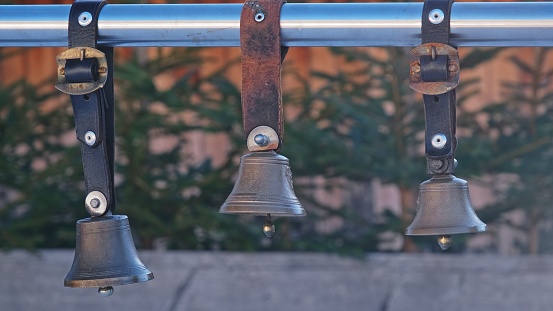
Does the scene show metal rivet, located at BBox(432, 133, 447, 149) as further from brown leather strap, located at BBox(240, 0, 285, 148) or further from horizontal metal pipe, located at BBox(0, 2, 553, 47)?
brown leather strap, located at BBox(240, 0, 285, 148)

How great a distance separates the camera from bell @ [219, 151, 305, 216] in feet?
5.82

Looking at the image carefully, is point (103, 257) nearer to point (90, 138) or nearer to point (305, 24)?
point (90, 138)

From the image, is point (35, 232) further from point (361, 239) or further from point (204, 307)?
point (361, 239)

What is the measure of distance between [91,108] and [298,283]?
245 centimetres

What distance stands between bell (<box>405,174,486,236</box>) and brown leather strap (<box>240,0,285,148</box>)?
318 millimetres

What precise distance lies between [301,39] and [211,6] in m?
0.18

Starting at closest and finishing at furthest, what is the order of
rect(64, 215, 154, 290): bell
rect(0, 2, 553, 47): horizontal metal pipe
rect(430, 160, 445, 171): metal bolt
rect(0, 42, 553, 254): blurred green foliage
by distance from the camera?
rect(0, 2, 553, 47): horizontal metal pipe
rect(430, 160, 445, 171): metal bolt
rect(64, 215, 154, 290): bell
rect(0, 42, 553, 254): blurred green foliage

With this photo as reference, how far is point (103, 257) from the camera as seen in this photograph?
1.85 meters

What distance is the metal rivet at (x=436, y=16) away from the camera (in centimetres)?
164

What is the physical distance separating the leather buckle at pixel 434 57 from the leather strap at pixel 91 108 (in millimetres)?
561

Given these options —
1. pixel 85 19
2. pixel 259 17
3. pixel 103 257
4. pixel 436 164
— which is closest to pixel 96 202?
pixel 103 257

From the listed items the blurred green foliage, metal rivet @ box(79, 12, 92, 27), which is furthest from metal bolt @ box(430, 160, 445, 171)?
the blurred green foliage

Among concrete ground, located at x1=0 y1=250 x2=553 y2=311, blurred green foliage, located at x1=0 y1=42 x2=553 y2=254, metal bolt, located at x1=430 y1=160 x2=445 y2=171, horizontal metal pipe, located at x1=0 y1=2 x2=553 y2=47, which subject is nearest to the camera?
horizontal metal pipe, located at x1=0 y1=2 x2=553 y2=47

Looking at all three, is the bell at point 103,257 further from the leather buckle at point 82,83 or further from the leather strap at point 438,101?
the leather strap at point 438,101
